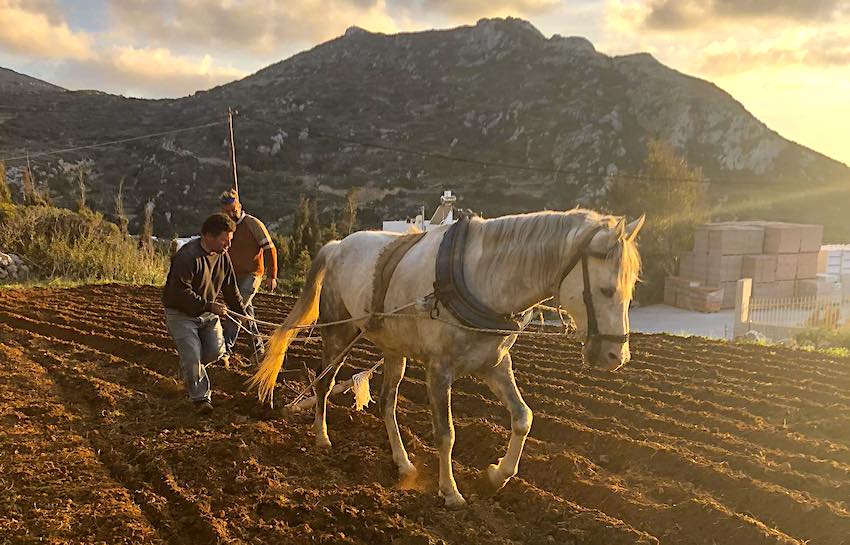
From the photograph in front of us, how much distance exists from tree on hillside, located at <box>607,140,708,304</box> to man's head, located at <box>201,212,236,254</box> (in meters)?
17.7

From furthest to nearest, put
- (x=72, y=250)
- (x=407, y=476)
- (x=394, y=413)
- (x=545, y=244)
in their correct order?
(x=72, y=250), (x=394, y=413), (x=407, y=476), (x=545, y=244)

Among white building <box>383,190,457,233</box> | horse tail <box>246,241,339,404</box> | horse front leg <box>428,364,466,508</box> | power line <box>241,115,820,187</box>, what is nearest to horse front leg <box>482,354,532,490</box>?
horse front leg <box>428,364,466,508</box>

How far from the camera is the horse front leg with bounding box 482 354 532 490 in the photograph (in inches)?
131

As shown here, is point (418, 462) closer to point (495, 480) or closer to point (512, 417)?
point (495, 480)

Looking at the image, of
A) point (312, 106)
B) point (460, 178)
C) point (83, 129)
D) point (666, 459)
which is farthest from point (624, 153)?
point (666, 459)

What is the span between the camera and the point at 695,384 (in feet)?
20.8

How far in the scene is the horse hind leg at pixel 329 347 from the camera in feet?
13.8

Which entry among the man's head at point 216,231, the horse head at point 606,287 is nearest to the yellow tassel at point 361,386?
the man's head at point 216,231

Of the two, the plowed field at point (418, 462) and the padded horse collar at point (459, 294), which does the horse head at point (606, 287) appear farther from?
the plowed field at point (418, 462)

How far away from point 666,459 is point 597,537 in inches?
52.5

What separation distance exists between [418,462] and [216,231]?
2217 mm

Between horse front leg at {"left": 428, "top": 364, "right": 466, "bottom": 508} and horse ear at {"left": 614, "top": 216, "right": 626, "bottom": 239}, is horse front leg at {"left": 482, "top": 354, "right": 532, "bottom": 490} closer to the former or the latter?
horse front leg at {"left": 428, "top": 364, "right": 466, "bottom": 508}

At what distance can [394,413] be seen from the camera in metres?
3.90

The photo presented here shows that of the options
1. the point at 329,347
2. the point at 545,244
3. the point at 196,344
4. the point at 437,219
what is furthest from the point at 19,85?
the point at 545,244
